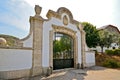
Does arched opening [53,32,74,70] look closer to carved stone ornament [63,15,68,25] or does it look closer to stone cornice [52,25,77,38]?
stone cornice [52,25,77,38]

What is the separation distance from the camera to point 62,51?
13.4 meters

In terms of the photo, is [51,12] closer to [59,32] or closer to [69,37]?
[59,32]

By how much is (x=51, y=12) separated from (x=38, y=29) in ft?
7.57

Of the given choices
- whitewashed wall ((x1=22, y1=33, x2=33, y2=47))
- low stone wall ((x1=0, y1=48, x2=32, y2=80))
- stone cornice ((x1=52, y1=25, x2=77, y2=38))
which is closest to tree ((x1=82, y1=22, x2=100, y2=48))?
stone cornice ((x1=52, y1=25, x2=77, y2=38))

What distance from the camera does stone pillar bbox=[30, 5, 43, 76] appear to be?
10038 mm

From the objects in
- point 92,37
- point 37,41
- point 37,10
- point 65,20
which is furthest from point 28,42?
point 92,37

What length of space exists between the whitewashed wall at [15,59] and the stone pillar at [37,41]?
41cm

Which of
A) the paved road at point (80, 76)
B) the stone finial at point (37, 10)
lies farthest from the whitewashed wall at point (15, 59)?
the stone finial at point (37, 10)

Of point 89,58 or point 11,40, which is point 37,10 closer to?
point 11,40

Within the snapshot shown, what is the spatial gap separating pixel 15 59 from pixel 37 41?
2226 mm

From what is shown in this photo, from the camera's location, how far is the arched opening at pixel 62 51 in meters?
12.6

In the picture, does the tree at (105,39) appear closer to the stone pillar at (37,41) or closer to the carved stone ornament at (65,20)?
the carved stone ornament at (65,20)

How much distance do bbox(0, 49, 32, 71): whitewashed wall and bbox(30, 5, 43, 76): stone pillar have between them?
41cm

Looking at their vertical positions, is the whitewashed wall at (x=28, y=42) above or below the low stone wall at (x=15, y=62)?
above
